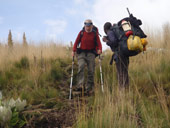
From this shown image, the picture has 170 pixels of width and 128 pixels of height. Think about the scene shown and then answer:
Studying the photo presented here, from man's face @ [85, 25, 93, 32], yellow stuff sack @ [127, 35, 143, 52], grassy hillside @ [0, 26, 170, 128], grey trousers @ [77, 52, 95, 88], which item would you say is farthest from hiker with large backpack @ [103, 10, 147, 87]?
grey trousers @ [77, 52, 95, 88]

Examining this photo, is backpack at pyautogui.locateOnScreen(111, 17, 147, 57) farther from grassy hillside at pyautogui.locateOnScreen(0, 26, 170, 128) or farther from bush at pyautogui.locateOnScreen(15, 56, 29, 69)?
bush at pyautogui.locateOnScreen(15, 56, 29, 69)

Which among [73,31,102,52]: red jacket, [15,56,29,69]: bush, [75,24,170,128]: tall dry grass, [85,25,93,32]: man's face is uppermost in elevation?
[85,25,93,32]: man's face

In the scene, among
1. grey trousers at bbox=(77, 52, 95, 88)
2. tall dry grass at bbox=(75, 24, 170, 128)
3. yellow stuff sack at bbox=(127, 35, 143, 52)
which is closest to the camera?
tall dry grass at bbox=(75, 24, 170, 128)

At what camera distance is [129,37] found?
11.5ft

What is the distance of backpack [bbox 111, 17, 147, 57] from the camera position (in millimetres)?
3455

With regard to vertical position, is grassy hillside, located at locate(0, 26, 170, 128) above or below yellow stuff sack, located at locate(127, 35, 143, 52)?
below

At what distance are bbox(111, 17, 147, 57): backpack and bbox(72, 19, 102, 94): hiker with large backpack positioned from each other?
1.44m

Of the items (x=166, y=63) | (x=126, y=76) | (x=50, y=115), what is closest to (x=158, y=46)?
(x=166, y=63)

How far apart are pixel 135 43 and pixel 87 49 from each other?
88.3 inches

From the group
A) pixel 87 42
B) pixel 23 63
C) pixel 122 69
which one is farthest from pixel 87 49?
pixel 23 63

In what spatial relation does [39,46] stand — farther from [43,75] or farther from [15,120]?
[15,120]

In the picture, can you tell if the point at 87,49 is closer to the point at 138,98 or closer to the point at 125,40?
the point at 125,40

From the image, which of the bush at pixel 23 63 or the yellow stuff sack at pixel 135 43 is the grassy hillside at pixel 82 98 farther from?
the yellow stuff sack at pixel 135 43

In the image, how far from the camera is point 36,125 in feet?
9.61
